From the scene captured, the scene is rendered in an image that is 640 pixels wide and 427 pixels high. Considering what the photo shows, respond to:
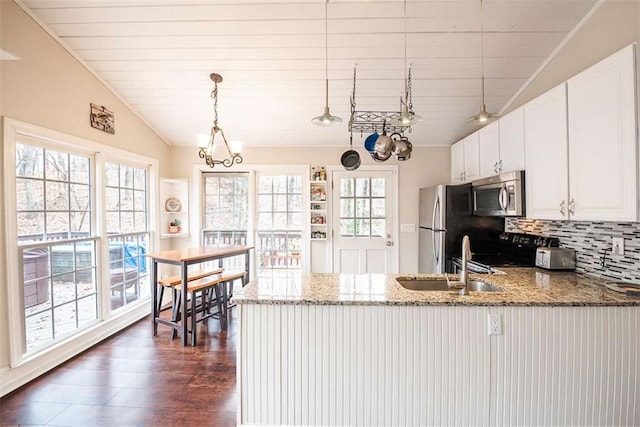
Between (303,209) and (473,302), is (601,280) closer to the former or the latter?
(473,302)

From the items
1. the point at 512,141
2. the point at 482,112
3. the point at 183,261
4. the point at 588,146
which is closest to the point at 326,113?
the point at 482,112

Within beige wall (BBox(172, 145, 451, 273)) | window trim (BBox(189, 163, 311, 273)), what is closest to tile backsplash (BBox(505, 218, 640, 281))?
beige wall (BBox(172, 145, 451, 273))

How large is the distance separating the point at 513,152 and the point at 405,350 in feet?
6.28

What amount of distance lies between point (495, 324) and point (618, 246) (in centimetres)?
115

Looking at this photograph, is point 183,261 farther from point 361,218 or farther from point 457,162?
point 457,162

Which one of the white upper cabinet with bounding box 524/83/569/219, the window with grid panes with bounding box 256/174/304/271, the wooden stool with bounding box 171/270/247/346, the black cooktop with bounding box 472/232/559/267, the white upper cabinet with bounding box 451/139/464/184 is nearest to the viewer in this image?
the white upper cabinet with bounding box 524/83/569/219

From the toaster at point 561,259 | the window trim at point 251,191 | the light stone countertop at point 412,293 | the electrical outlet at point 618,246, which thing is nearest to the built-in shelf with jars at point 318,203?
the window trim at point 251,191

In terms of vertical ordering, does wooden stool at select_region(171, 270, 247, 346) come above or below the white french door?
below

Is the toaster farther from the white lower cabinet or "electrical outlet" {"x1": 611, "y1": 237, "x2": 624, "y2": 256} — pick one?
the white lower cabinet

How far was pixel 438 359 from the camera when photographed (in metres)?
1.60

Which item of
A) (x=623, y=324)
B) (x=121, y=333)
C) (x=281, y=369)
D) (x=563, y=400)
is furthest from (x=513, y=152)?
(x=121, y=333)

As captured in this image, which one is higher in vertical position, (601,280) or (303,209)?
(303,209)

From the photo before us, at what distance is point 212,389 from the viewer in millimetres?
2178

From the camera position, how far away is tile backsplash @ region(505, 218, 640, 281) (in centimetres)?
189
